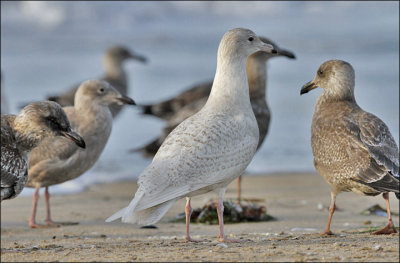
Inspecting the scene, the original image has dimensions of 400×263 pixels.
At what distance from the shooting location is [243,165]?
601 cm

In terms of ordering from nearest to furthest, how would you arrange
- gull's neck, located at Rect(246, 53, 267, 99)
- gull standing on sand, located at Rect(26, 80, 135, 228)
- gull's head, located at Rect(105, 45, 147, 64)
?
1. gull standing on sand, located at Rect(26, 80, 135, 228)
2. gull's neck, located at Rect(246, 53, 267, 99)
3. gull's head, located at Rect(105, 45, 147, 64)

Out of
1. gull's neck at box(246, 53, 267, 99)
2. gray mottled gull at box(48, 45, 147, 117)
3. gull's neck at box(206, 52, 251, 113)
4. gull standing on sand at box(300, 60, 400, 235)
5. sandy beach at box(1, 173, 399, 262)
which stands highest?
gray mottled gull at box(48, 45, 147, 117)

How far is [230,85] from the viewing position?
641 cm

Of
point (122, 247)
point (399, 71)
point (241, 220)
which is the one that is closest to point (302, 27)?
point (399, 71)

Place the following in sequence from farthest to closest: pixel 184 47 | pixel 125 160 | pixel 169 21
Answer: pixel 169 21 → pixel 184 47 → pixel 125 160

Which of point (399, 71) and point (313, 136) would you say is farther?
point (399, 71)

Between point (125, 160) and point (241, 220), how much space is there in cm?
647

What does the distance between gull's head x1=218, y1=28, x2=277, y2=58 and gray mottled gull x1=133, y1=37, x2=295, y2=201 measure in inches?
106

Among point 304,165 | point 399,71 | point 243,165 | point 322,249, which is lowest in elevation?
point 322,249

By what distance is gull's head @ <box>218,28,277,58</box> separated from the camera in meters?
6.53

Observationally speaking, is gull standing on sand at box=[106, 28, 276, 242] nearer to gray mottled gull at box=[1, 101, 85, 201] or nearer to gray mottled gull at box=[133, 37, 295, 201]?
gray mottled gull at box=[1, 101, 85, 201]

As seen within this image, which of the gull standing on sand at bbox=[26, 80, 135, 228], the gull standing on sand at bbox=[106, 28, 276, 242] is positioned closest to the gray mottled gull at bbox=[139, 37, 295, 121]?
the gull standing on sand at bbox=[26, 80, 135, 228]

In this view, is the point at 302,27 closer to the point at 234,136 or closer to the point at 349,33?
the point at 349,33

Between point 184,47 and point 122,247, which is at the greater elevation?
point 184,47
